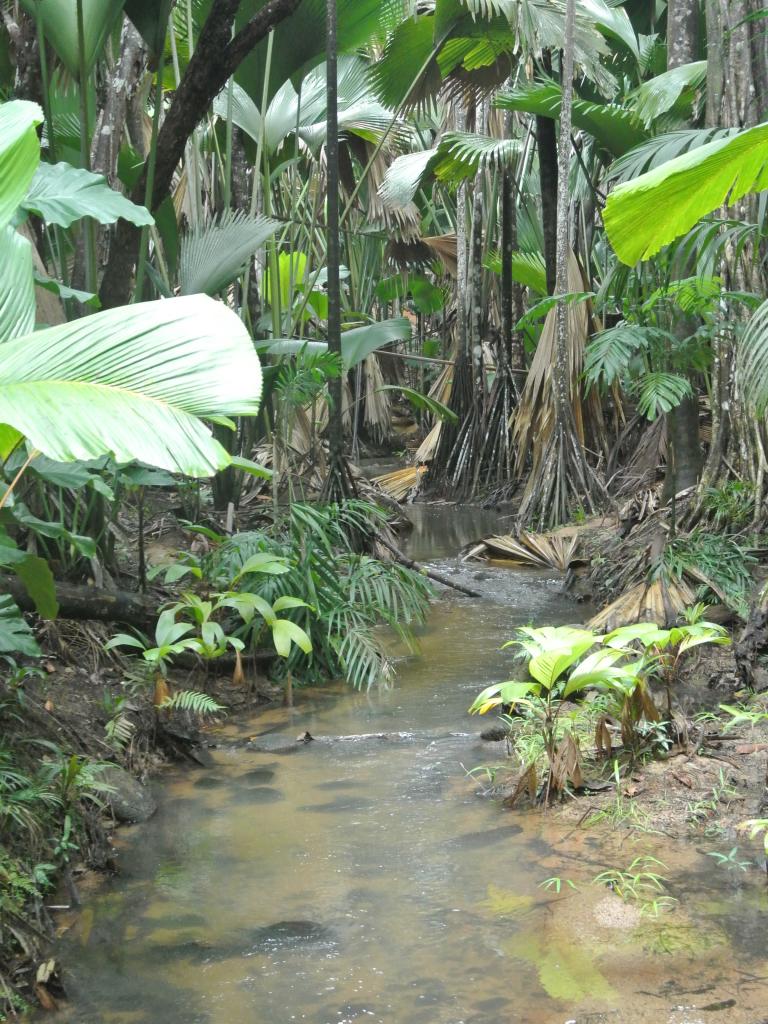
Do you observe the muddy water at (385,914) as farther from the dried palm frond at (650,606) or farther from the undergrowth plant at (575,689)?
the dried palm frond at (650,606)

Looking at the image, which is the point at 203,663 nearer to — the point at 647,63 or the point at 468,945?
the point at 468,945

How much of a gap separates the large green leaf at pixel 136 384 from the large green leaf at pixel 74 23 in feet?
9.15

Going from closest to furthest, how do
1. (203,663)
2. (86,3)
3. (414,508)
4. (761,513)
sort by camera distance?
(86,3)
(203,663)
(761,513)
(414,508)

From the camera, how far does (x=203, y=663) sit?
4.71 meters

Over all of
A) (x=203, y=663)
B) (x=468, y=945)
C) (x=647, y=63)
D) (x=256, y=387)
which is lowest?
(x=468, y=945)

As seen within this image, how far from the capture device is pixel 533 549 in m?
7.28

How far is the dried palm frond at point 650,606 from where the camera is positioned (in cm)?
470

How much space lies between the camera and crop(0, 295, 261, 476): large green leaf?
1.68 m

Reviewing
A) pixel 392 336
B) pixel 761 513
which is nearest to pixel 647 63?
pixel 392 336

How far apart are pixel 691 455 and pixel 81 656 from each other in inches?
150

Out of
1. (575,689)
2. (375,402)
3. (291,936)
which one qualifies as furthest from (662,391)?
(375,402)

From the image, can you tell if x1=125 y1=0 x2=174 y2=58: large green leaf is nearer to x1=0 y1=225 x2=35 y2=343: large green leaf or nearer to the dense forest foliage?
the dense forest foliage

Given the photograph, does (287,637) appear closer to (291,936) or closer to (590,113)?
(291,936)

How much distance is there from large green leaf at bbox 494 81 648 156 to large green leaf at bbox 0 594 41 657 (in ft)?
18.7
